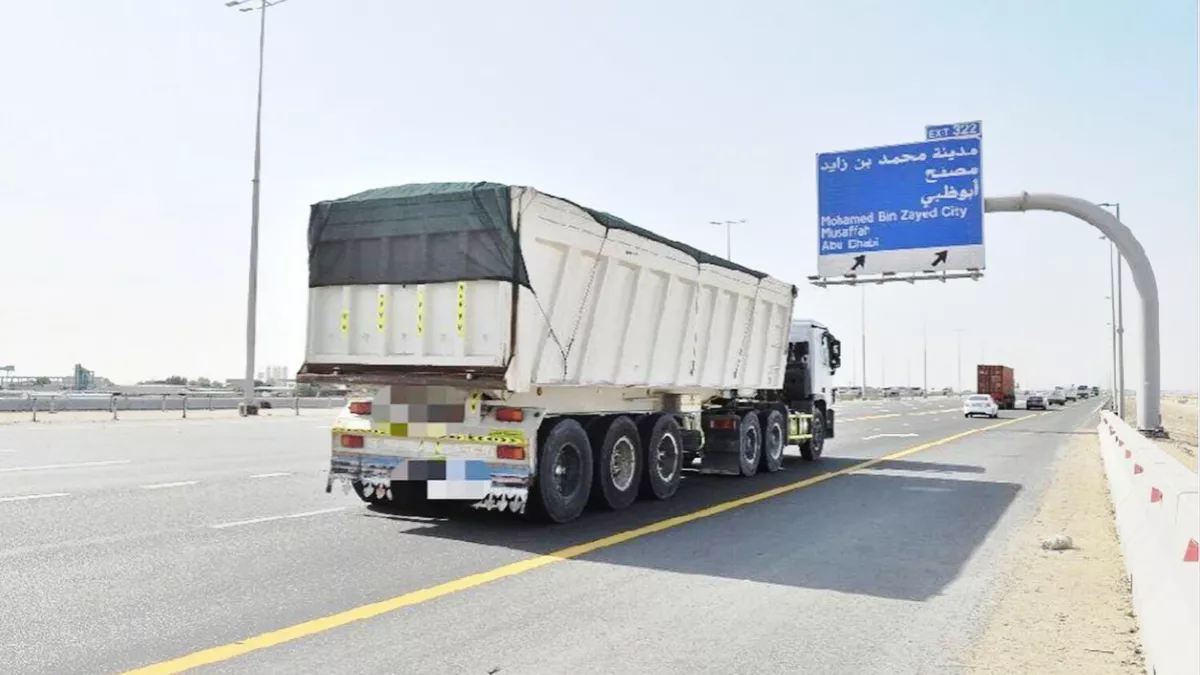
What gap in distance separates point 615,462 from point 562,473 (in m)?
1.15

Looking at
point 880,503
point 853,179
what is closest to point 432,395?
point 880,503

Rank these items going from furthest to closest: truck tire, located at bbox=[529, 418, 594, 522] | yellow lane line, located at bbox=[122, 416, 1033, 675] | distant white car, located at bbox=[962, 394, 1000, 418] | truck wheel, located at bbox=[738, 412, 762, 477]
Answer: distant white car, located at bbox=[962, 394, 1000, 418] < truck wheel, located at bbox=[738, 412, 762, 477] < truck tire, located at bbox=[529, 418, 594, 522] < yellow lane line, located at bbox=[122, 416, 1033, 675]

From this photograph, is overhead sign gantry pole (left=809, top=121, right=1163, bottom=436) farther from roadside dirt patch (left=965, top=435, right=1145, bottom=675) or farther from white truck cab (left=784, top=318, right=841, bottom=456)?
roadside dirt patch (left=965, top=435, right=1145, bottom=675)

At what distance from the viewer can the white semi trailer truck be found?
28.1 ft

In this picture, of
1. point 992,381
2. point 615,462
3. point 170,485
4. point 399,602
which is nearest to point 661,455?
point 615,462

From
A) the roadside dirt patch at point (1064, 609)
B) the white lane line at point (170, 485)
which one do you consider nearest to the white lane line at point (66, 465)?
the white lane line at point (170, 485)

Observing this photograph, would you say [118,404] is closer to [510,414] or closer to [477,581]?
[510,414]

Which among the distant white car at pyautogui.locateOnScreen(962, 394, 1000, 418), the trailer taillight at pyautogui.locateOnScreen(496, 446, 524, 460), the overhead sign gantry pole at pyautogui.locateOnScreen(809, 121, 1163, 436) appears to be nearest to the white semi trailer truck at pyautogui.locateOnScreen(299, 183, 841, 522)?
the trailer taillight at pyautogui.locateOnScreen(496, 446, 524, 460)

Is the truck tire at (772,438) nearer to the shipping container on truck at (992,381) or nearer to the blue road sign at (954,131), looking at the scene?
the blue road sign at (954,131)

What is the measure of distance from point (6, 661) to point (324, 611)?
164 cm

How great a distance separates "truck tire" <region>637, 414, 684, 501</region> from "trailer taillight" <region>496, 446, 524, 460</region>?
2.69m

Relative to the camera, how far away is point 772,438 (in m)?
15.2

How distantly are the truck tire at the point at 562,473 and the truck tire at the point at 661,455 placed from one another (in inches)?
52.9

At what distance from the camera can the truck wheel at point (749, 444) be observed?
1390 cm
